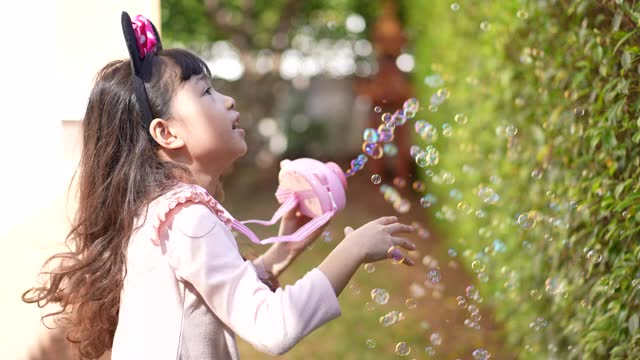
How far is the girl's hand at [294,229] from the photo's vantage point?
2572 mm

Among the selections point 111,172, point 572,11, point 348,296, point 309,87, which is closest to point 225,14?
point 309,87

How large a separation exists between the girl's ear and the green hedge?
55.2 inches

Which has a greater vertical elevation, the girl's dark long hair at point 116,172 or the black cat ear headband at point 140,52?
the black cat ear headband at point 140,52

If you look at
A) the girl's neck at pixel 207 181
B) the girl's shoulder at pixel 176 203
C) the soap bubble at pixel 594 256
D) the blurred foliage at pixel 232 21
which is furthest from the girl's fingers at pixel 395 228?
the blurred foliage at pixel 232 21

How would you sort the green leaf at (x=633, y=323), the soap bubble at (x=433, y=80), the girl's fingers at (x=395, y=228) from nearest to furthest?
the girl's fingers at (x=395, y=228) < the green leaf at (x=633, y=323) < the soap bubble at (x=433, y=80)

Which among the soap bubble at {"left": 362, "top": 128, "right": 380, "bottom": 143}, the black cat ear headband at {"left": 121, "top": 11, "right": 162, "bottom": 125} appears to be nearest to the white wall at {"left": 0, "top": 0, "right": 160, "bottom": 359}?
the soap bubble at {"left": 362, "top": 128, "right": 380, "bottom": 143}

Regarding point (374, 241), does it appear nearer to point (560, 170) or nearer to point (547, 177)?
point (560, 170)

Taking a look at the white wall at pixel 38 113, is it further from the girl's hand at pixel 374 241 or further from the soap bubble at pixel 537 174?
the girl's hand at pixel 374 241

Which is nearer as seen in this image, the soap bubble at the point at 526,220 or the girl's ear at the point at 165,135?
the girl's ear at the point at 165,135

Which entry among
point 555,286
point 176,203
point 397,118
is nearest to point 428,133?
point 397,118

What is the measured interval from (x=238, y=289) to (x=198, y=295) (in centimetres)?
15

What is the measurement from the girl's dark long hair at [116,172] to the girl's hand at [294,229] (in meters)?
0.38

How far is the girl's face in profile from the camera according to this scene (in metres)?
2.28

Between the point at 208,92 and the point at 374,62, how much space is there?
43.7 feet
